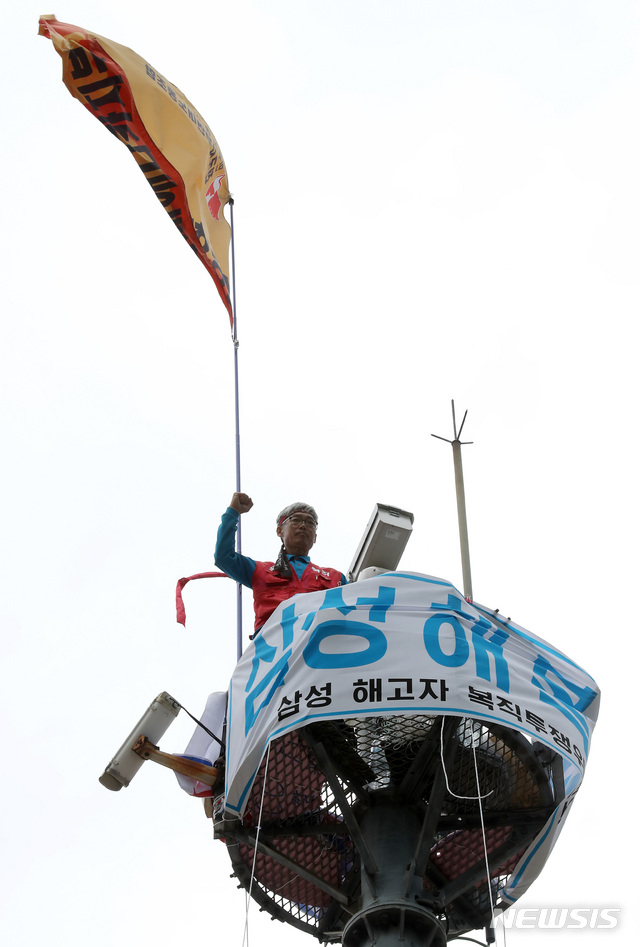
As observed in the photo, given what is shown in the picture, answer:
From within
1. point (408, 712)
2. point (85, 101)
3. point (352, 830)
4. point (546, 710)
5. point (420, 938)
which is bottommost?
point (420, 938)

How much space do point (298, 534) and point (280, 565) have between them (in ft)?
1.29

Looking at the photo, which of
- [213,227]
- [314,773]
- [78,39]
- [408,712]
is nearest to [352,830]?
[314,773]

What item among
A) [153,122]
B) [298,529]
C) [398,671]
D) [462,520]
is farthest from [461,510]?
[153,122]

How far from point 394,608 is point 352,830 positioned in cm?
171

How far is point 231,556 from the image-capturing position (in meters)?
10.1

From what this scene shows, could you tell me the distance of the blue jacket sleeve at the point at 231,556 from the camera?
33.0 feet

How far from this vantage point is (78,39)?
13953 mm

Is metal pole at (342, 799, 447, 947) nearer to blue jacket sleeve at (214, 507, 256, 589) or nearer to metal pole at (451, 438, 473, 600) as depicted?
metal pole at (451, 438, 473, 600)

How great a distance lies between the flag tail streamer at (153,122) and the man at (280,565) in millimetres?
4737

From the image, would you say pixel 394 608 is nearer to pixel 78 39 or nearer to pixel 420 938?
pixel 420 938

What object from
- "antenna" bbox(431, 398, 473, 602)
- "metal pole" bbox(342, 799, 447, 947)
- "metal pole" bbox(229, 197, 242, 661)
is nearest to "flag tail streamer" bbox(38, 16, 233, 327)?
"metal pole" bbox(229, 197, 242, 661)

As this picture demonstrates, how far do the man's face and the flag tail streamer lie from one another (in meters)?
4.69

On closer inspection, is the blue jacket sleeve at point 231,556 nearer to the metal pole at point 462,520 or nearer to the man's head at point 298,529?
the man's head at point 298,529

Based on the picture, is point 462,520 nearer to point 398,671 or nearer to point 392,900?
point 398,671
